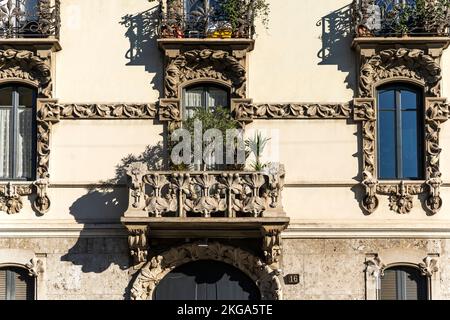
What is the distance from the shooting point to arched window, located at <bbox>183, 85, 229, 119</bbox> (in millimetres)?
40781

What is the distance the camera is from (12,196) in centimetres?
4012

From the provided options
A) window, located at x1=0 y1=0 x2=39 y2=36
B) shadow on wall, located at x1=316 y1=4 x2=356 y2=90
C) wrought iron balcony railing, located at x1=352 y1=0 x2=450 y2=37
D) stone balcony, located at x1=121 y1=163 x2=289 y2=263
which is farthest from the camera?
shadow on wall, located at x1=316 y1=4 x2=356 y2=90

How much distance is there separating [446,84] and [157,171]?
672 centimetres

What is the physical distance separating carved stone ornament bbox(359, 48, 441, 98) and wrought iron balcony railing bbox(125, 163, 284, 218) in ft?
9.95

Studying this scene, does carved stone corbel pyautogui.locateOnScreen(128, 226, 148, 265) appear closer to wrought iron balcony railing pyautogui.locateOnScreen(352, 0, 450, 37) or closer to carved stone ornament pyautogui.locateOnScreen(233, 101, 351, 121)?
carved stone ornament pyautogui.locateOnScreen(233, 101, 351, 121)

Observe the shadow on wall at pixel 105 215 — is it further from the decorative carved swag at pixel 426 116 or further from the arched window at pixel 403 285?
the arched window at pixel 403 285

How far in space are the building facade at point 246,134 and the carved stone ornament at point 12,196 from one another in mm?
31

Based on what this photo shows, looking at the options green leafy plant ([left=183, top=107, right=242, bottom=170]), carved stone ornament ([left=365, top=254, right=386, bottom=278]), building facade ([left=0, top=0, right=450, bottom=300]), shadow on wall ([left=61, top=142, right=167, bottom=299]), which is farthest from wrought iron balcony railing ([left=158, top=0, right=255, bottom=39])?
carved stone ornament ([left=365, top=254, right=386, bottom=278])

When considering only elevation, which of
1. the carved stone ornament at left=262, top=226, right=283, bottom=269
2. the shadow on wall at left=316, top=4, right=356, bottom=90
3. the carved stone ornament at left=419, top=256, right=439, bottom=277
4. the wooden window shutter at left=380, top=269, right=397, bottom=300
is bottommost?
the wooden window shutter at left=380, top=269, right=397, bottom=300

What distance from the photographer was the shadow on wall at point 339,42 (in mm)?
40781

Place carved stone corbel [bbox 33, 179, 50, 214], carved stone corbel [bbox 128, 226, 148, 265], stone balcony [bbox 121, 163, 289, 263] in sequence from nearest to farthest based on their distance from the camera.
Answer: stone balcony [bbox 121, 163, 289, 263] → carved stone corbel [bbox 128, 226, 148, 265] → carved stone corbel [bbox 33, 179, 50, 214]

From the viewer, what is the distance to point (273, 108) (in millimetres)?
40531
